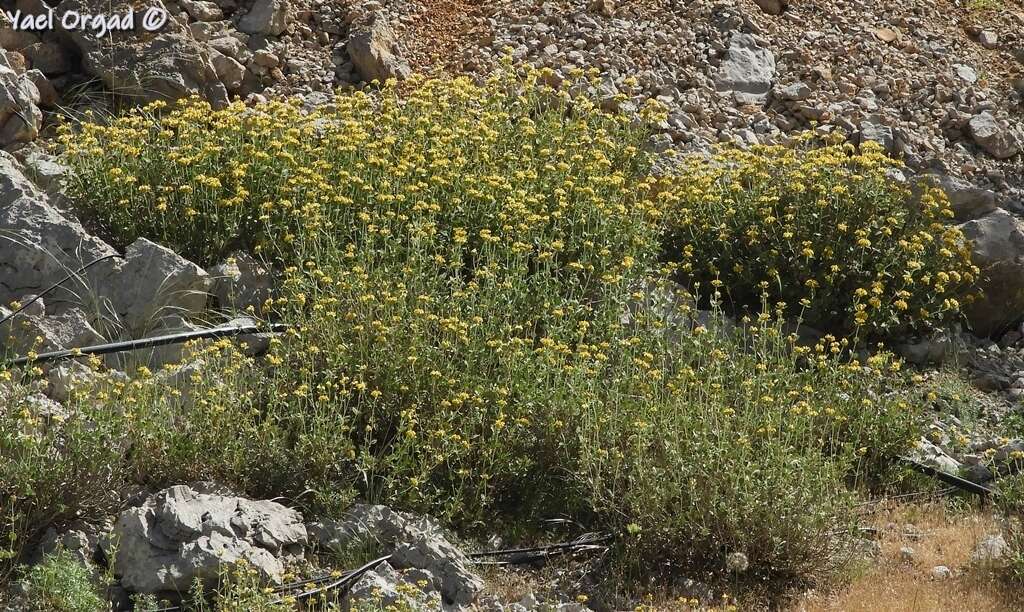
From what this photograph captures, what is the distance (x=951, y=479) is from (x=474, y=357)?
7.74ft

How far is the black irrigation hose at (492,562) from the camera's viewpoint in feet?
15.7

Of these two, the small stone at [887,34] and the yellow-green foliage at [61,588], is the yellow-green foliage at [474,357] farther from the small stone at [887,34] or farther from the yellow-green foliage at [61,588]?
the small stone at [887,34]

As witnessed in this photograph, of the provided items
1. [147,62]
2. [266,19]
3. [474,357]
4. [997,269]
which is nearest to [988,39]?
[997,269]

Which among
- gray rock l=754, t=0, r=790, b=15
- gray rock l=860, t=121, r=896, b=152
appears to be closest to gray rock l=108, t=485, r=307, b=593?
gray rock l=860, t=121, r=896, b=152

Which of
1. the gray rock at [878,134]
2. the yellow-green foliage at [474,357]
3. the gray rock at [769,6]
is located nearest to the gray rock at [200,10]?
the yellow-green foliage at [474,357]

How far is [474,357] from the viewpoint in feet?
18.8

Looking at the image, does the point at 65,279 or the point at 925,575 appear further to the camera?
the point at 65,279

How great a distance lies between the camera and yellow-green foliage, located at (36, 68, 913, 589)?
5.23m

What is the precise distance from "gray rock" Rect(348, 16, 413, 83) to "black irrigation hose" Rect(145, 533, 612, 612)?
4.18 meters

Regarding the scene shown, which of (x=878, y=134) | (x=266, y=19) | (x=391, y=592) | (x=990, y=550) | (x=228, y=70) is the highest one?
(x=266, y=19)

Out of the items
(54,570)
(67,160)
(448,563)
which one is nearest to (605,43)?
(67,160)

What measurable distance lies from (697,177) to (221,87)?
123 inches

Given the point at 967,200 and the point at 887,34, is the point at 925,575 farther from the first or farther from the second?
the point at 887,34

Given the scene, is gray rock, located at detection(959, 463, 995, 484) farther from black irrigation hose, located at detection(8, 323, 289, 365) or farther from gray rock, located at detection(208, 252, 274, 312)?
gray rock, located at detection(208, 252, 274, 312)
